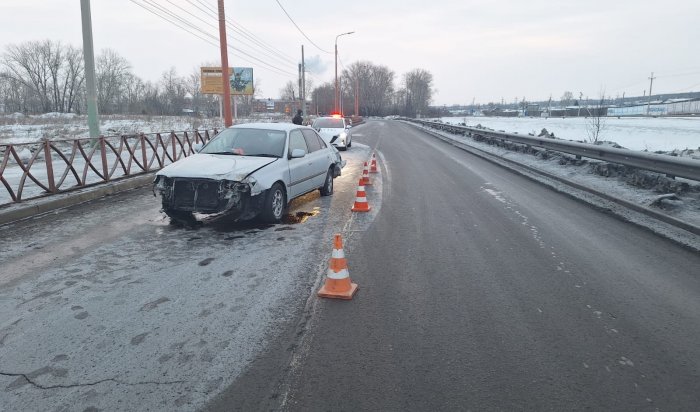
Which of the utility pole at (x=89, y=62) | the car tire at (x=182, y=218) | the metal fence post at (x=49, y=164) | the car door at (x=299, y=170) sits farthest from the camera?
the utility pole at (x=89, y=62)

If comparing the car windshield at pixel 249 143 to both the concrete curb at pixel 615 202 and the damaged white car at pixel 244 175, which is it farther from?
the concrete curb at pixel 615 202

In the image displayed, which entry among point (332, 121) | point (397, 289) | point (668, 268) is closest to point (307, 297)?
point (397, 289)

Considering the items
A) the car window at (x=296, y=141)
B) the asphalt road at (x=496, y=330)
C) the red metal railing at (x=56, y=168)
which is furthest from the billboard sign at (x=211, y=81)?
the asphalt road at (x=496, y=330)

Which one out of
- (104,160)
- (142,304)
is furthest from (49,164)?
(142,304)

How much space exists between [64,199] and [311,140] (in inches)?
195

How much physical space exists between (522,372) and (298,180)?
599 centimetres

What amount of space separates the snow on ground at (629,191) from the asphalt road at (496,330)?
53.5 inches

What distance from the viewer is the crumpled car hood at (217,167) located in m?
6.92

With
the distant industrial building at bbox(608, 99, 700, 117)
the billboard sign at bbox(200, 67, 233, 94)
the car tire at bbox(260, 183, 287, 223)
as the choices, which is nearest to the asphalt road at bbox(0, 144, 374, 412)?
the car tire at bbox(260, 183, 287, 223)

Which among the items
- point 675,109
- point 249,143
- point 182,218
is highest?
point 675,109

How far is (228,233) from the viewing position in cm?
700

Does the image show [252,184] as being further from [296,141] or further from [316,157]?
[316,157]

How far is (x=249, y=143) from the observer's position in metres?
8.41

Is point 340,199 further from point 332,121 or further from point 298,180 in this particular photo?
point 332,121
